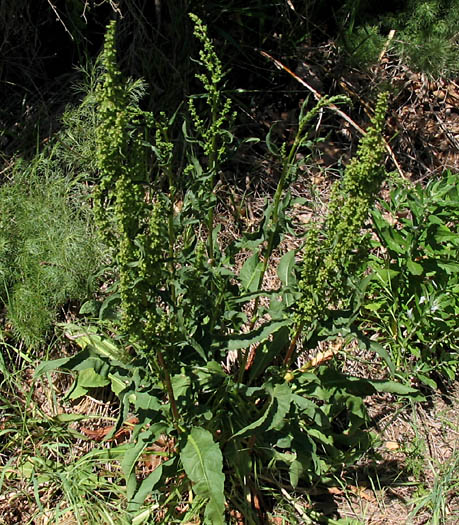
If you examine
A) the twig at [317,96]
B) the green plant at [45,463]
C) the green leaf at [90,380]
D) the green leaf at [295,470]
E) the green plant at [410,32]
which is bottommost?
the green plant at [45,463]

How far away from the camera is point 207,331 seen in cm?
247

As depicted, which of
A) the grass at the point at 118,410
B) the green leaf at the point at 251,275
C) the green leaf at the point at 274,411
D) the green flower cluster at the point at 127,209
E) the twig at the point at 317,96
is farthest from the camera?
the twig at the point at 317,96

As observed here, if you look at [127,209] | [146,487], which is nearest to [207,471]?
[146,487]

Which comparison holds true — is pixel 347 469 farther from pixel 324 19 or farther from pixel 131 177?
pixel 324 19

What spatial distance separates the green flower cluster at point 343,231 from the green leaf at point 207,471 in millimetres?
563

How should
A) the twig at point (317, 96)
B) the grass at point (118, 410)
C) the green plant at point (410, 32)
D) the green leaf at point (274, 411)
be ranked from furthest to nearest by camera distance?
the twig at point (317, 96) → the green plant at point (410, 32) → the grass at point (118, 410) → the green leaf at point (274, 411)

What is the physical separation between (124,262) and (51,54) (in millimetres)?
2749

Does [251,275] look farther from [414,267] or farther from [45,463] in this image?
[45,463]

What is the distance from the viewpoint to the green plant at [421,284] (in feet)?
10.0

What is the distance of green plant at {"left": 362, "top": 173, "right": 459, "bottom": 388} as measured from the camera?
120 inches

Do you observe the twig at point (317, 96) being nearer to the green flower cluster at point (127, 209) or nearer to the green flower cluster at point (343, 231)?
the green flower cluster at point (343, 231)

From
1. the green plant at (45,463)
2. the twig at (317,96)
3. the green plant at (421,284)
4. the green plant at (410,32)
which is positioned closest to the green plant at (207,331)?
the green plant at (45,463)

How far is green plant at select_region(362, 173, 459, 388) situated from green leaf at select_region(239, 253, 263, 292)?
Result: 591 millimetres

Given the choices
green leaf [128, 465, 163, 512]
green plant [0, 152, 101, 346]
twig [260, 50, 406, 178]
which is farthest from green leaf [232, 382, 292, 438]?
twig [260, 50, 406, 178]
